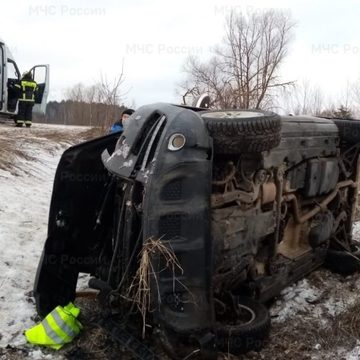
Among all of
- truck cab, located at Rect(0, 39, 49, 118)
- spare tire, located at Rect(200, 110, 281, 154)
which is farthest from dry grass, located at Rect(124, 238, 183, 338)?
truck cab, located at Rect(0, 39, 49, 118)

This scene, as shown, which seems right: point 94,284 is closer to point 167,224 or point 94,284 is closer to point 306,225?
point 167,224

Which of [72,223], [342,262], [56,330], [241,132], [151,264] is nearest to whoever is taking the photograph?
[151,264]

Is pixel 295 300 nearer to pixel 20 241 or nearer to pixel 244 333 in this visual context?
pixel 244 333

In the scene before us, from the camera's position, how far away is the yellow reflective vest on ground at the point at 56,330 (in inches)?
131

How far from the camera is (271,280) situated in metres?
4.01

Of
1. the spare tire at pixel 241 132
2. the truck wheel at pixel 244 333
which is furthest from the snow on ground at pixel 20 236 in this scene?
the spare tire at pixel 241 132

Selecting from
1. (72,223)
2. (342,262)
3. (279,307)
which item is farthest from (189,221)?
(342,262)

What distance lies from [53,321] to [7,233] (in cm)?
199

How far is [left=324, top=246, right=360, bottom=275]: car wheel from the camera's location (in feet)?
16.2

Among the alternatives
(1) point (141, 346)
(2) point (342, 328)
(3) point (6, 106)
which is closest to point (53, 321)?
(1) point (141, 346)

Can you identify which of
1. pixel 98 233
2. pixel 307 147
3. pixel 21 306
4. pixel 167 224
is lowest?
pixel 21 306

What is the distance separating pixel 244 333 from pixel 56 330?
4.11ft

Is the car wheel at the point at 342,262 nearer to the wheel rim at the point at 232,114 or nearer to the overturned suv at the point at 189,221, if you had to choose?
the overturned suv at the point at 189,221

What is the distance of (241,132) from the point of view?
10.3 feet
